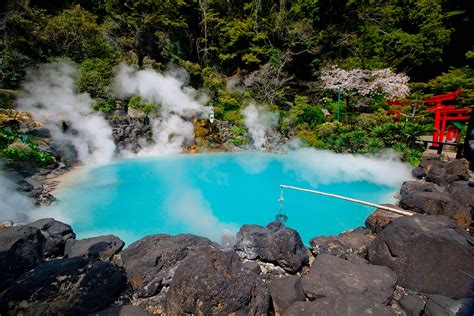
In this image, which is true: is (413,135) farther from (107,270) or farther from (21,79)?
(21,79)

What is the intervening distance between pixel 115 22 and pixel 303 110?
14.7 m

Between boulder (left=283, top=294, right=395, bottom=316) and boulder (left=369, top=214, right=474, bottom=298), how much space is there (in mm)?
1081

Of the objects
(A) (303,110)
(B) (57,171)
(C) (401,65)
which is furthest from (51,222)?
(C) (401,65)

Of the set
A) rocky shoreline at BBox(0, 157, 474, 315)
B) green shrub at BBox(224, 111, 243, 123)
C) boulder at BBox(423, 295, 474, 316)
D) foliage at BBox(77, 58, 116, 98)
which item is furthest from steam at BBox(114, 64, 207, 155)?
boulder at BBox(423, 295, 474, 316)

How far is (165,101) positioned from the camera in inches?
557

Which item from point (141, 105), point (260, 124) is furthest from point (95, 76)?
point (260, 124)

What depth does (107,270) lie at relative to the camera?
2650 mm

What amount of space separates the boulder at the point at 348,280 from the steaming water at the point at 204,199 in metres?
2.56

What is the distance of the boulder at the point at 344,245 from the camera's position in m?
3.63

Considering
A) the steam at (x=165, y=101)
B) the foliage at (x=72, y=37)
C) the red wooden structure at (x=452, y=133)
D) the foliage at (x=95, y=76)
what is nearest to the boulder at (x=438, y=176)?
the red wooden structure at (x=452, y=133)

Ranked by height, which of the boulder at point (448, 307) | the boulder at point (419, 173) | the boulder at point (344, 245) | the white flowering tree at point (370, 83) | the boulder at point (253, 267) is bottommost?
the boulder at point (419, 173)

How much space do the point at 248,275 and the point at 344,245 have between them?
2.20 m

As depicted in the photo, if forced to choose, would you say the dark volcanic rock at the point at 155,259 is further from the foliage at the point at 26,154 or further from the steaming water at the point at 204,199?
the foliage at the point at 26,154

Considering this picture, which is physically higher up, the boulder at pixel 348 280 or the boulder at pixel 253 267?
the boulder at pixel 348 280
